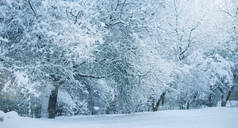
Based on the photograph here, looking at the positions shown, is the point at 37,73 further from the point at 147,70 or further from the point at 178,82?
the point at 178,82

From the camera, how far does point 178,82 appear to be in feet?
64.0

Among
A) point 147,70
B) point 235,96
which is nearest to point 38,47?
point 147,70

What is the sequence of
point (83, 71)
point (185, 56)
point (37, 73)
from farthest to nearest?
point (185, 56) → point (83, 71) → point (37, 73)

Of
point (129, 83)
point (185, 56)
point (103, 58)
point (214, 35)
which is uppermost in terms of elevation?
point (214, 35)

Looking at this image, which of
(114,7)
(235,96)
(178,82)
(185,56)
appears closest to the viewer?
(114,7)

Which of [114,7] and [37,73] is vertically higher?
[114,7]

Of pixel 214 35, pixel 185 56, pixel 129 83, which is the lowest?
pixel 129 83

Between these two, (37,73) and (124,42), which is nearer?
(37,73)

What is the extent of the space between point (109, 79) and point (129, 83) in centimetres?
99

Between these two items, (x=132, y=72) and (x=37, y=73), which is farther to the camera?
(x=132, y=72)

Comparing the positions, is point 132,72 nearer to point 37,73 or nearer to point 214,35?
point 37,73

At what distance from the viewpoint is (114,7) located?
1145 centimetres

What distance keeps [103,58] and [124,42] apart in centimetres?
109

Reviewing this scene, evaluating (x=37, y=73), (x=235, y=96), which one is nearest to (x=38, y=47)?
(x=37, y=73)
